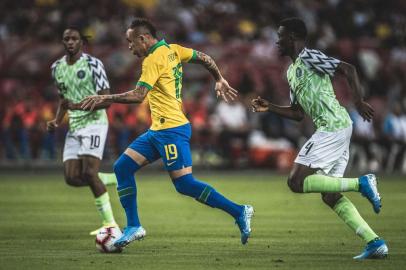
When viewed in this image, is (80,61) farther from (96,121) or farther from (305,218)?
(305,218)

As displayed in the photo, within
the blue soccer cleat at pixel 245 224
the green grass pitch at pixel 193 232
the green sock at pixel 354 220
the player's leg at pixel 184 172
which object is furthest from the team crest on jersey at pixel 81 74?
the green sock at pixel 354 220

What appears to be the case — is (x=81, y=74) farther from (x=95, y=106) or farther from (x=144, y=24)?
(x=95, y=106)

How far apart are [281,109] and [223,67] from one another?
2097 centimetres

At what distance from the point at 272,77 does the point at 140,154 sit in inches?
869

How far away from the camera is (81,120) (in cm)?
1329

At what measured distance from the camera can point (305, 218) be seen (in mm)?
15266

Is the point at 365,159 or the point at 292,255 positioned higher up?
the point at 292,255

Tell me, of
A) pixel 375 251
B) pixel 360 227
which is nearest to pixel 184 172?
pixel 360 227

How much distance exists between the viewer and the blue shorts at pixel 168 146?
35.5 ft

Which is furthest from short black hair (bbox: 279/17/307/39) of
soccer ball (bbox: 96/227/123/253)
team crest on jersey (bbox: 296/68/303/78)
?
soccer ball (bbox: 96/227/123/253)

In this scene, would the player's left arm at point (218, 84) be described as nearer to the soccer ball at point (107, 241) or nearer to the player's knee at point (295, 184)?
the player's knee at point (295, 184)

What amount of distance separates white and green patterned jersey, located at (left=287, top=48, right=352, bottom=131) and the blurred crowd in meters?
18.3

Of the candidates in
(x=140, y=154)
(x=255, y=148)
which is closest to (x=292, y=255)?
(x=140, y=154)

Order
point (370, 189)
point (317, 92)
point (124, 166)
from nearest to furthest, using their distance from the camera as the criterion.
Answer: point (370, 189)
point (317, 92)
point (124, 166)
